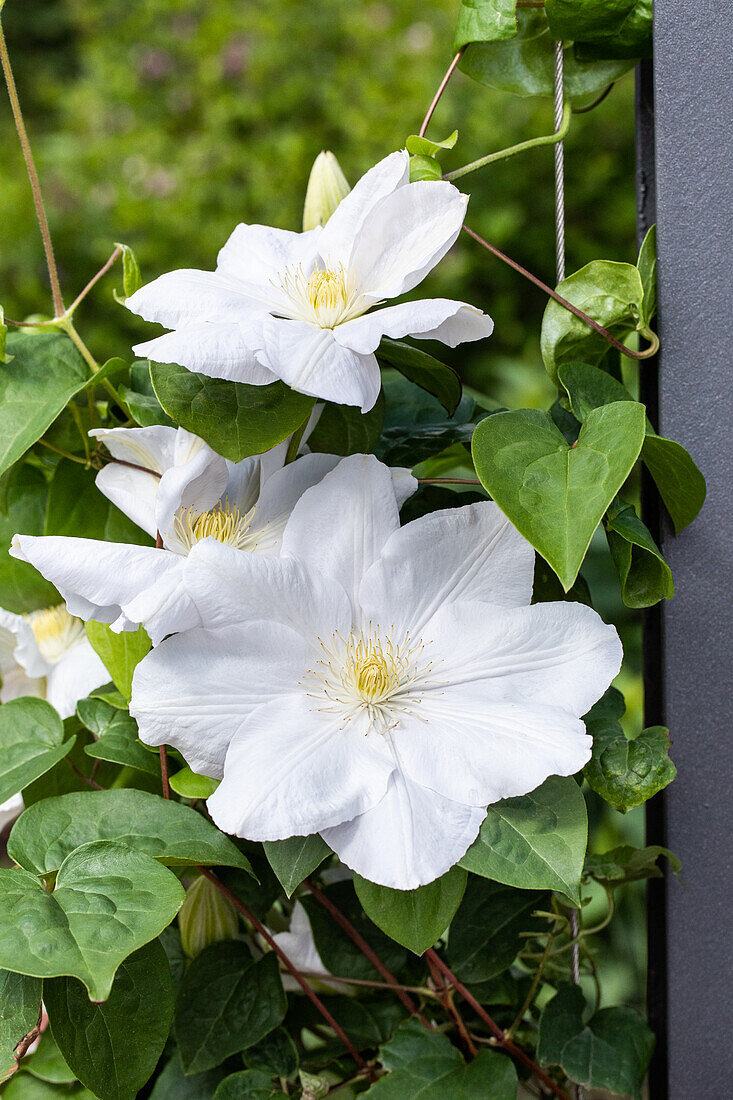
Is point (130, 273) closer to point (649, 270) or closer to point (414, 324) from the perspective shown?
point (414, 324)

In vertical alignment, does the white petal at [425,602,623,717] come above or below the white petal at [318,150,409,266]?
below

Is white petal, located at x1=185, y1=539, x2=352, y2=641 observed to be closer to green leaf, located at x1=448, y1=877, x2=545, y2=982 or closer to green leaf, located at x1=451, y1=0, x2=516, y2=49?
green leaf, located at x1=448, y1=877, x2=545, y2=982

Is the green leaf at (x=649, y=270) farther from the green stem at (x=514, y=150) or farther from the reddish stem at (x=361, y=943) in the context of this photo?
the reddish stem at (x=361, y=943)

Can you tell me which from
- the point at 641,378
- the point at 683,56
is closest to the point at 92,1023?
the point at 641,378

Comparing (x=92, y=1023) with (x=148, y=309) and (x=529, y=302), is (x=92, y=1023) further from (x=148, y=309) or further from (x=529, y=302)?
(x=529, y=302)

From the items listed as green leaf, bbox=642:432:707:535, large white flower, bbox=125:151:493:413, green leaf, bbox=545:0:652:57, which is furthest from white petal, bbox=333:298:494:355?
green leaf, bbox=545:0:652:57

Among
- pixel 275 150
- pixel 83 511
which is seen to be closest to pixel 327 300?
pixel 83 511
